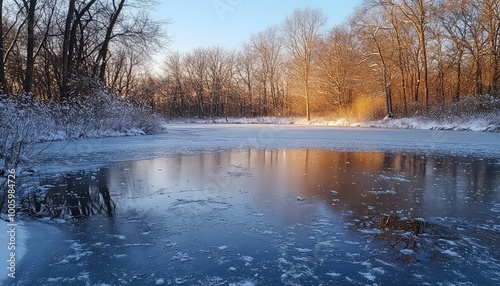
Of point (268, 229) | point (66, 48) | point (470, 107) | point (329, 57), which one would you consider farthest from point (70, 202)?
point (329, 57)

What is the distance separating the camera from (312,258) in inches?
112

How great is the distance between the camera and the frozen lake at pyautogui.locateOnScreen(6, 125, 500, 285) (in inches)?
102

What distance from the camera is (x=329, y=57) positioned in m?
36.2

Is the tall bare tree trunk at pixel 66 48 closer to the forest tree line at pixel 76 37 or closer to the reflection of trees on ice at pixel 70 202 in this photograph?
the forest tree line at pixel 76 37

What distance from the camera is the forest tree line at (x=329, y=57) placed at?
2075 cm

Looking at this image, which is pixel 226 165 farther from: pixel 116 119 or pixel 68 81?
pixel 68 81

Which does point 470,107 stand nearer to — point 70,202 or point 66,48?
point 70,202

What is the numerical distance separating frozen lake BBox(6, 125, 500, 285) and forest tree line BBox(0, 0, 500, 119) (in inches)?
514

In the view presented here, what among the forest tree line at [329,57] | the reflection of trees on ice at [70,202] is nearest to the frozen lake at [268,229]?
the reflection of trees on ice at [70,202]

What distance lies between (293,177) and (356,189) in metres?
1.39

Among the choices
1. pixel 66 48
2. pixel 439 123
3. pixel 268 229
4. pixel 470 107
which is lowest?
pixel 268 229

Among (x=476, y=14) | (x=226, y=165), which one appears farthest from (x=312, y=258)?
(x=476, y=14)

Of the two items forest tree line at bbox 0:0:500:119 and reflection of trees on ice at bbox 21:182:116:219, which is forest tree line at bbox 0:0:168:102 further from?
reflection of trees on ice at bbox 21:182:116:219

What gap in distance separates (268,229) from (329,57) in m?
35.3
